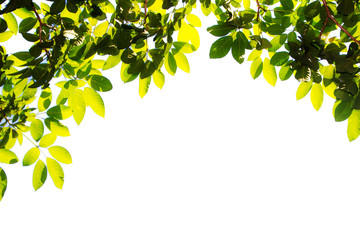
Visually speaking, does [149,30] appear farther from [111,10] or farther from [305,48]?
[305,48]

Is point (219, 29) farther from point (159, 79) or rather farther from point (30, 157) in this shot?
point (30, 157)

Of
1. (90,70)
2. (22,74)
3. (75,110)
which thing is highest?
(90,70)

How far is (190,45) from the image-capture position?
5.40 ft

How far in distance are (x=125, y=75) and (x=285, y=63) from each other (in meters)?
0.89

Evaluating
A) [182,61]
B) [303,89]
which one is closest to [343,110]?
[303,89]

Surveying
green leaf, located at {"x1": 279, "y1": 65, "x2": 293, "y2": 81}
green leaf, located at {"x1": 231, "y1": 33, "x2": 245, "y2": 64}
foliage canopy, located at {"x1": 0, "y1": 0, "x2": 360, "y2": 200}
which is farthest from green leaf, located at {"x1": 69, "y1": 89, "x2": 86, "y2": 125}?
green leaf, located at {"x1": 279, "y1": 65, "x2": 293, "y2": 81}

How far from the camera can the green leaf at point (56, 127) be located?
1.78 meters

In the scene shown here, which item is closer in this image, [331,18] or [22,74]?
[331,18]

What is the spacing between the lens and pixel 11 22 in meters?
1.66

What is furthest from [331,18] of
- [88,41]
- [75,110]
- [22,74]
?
[22,74]

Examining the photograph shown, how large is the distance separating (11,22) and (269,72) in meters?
1.47

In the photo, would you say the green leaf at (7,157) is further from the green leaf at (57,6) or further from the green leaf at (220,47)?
the green leaf at (220,47)

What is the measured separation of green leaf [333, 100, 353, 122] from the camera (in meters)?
1.51

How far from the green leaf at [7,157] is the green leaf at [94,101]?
0.49 metres
